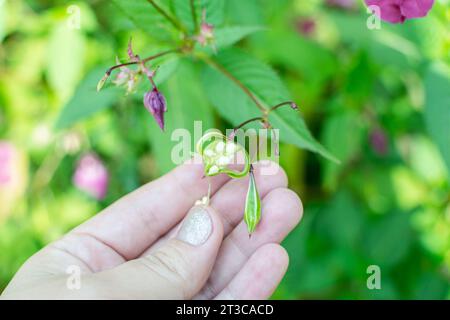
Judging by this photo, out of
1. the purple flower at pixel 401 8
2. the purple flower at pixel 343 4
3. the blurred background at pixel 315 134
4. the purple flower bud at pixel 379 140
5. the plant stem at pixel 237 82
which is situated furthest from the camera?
the purple flower at pixel 343 4

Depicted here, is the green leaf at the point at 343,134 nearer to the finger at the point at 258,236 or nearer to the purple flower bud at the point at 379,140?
the purple flower bud at the point at 379,140

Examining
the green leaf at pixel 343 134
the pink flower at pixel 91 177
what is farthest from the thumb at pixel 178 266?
the pink flower at pixel 91 177

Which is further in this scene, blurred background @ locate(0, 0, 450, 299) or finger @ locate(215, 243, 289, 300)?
blurred background @ locate(0, 0, 450, 299)

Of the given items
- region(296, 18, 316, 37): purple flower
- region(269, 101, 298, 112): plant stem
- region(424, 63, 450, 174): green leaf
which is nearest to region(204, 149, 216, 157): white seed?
region(269, 101, 298, 112): plant stem

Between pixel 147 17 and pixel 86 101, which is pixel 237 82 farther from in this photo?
pixel 86 101

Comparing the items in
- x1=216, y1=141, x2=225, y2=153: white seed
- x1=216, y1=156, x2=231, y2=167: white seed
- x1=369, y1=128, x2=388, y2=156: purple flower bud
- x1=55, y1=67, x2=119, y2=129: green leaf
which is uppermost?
x1=55, y1=67, x2=119, y2=129: green leaf

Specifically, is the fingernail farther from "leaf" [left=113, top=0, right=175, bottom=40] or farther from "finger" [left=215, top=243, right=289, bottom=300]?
"leaf" [left=113, top=0, right=175, bottom=40]

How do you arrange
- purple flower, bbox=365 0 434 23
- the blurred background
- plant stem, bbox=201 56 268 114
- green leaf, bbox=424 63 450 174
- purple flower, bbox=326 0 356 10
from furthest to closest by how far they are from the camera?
purple flower, bbox=326 0 356 10
the blurred background
green leaf, bbox=424 63 450 174
plant stem, bbox=201 56 268 114
purple flower, bbox=365 0 434 23

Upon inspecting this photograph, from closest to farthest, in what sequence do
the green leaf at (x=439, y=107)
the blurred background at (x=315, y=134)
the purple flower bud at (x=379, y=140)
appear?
1. the green leaf at (x=439, y=107)
2. the blurred background at (x=315, y=134)
3. the purple flower bud at (x=379, y=140)
